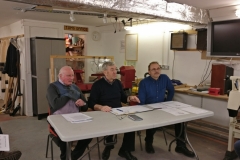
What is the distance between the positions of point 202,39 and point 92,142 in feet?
8.78

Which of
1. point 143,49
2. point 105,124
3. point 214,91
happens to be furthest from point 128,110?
point 143,49

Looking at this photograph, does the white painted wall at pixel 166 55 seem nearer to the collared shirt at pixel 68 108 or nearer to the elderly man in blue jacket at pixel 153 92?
the elderly man in blue jacket at pixel 153 92

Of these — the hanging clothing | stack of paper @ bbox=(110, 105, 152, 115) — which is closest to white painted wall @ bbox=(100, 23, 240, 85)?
stack of paper @ bbox=(110, 105, 152, 115)

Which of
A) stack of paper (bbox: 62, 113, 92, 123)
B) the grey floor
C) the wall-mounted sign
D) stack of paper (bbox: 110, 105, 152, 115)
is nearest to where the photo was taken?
stack of paper (bbox: 62, 113, 92, 123)

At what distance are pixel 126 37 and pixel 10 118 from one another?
132 inches

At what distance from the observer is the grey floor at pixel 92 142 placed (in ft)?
10.3

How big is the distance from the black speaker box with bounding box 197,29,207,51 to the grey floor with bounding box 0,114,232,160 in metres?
1.60

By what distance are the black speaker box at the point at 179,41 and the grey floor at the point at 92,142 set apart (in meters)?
1.68

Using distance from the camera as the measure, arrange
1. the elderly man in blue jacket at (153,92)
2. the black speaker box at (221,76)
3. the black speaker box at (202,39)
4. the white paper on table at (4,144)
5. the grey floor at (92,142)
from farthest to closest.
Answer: the black speaker box at (202,39), the black speaker box at (221,76), the elderly man in blue jacket at (153,92), the grey floor at (92,142), the white paper on table at (4,144)

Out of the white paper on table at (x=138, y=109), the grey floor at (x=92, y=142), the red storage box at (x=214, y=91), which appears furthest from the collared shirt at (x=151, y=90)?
the red storage box at (x=214, y=91)

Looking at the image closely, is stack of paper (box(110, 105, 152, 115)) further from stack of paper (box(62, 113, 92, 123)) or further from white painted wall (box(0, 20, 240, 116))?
white painted wall (box(0, 20, 240, 116))

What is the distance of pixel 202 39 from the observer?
410 centimetres

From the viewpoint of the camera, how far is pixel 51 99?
8.52 feet

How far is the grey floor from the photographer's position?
124 inches
